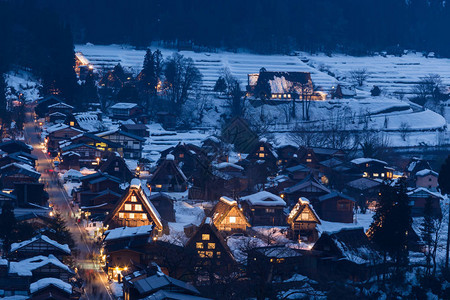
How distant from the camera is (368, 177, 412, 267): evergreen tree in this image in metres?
21.6

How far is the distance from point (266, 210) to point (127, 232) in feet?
22.1

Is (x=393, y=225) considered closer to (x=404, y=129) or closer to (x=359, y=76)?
(x=404, y=129)

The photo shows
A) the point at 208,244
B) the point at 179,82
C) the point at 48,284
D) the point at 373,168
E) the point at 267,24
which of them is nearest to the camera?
the point at 48,284

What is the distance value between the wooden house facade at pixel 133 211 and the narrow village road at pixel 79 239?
124cm

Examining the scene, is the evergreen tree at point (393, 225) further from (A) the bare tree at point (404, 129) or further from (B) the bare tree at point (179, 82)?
(B) the bare tree at point (179, 82)

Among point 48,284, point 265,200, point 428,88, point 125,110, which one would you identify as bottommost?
point 48,284

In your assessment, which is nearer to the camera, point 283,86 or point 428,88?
point 283,86

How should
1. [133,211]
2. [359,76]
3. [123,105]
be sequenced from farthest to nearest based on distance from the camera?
[359,76] < [123,105] < [133,211]

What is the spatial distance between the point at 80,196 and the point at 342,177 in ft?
41.2

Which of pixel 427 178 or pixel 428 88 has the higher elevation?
pixel 428 88

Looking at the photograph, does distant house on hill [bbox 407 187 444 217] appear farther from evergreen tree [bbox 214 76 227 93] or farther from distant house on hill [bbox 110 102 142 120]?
evergreen tree [bbox 214 76 227 93]

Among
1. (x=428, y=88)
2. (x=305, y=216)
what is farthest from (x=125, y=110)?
(x=428, y=88)

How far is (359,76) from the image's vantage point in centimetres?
6106

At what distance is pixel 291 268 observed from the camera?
68.7 ft
